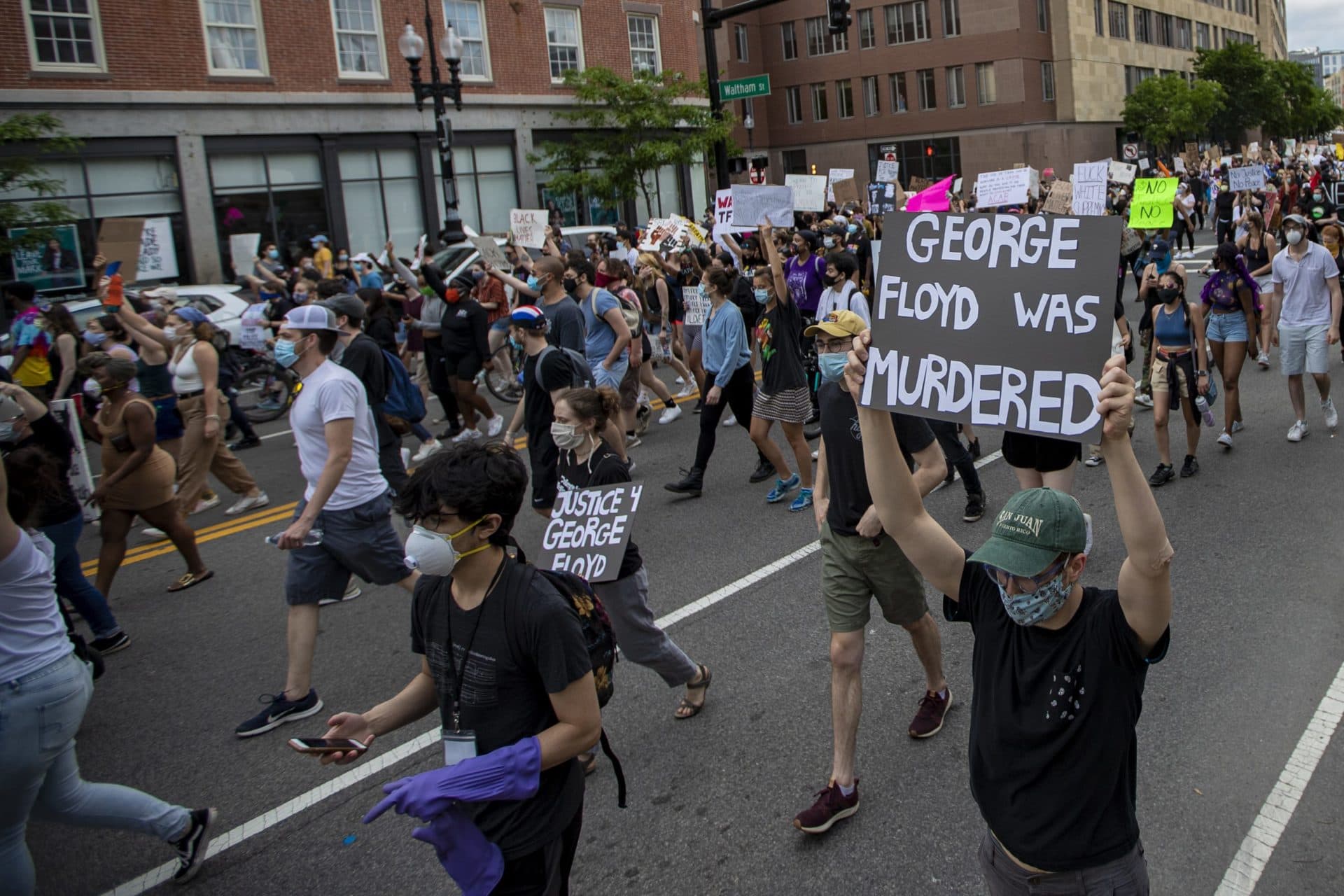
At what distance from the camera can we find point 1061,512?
246cm

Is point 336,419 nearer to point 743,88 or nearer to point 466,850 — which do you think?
point 466,850

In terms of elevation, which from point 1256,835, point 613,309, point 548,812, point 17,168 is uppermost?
point 17,168

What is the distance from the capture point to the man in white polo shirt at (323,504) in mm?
5145

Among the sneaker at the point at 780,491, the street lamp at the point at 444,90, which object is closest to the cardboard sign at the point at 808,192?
the street lamp at the point at 444,90

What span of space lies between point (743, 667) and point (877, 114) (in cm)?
5375

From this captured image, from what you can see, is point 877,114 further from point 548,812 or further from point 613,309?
point 548,812

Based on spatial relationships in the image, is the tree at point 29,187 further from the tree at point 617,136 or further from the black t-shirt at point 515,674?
the black t-shirt at point 515,674

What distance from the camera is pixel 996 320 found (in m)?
2.81

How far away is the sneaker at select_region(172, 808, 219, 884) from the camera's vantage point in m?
4.13

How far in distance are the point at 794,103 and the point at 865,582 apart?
185 ft

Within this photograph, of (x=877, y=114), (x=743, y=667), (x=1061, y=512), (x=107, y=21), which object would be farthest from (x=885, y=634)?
(x=877, y=114)

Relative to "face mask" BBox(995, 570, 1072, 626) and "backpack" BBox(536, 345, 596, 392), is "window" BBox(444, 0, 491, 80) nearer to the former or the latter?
"backpack" BBox(536, 345, 596, 392)

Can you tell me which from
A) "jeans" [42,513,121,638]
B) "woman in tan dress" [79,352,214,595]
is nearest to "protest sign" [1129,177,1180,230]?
"woman in tan dress" [79,352,214,595]

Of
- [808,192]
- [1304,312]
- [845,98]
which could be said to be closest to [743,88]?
[808,192]
